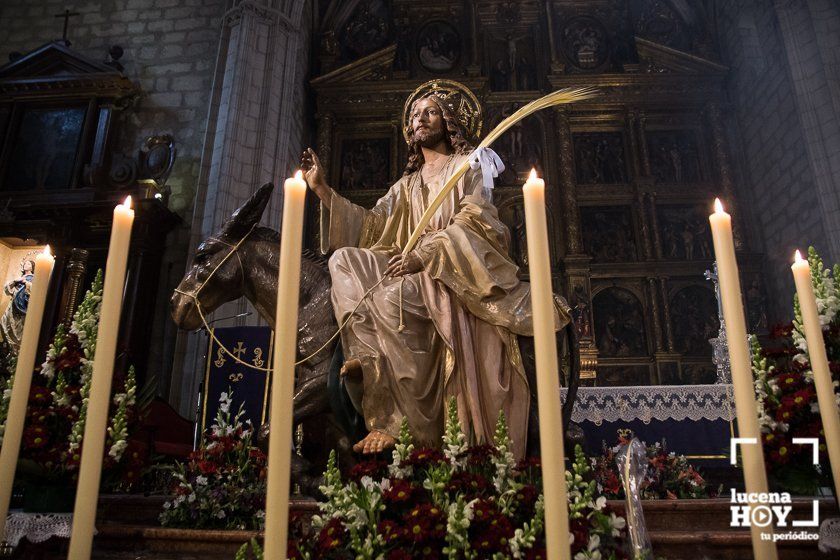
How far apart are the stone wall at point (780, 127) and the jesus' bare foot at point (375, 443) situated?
666cm

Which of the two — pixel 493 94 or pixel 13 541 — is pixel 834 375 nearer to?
pixel 13 541

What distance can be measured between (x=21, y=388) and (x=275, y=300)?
1913 millimetres

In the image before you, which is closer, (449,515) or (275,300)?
(449,515)

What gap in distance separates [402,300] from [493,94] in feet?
27.2

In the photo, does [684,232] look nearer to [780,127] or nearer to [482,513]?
[780,127]

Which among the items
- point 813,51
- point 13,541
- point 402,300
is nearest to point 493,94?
point 813,51

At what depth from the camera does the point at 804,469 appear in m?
2.22

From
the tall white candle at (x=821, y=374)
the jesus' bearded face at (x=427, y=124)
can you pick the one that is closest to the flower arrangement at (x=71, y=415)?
the jesus' bearded face at (x=427, y=124)

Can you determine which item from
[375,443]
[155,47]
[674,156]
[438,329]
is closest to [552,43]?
[674,156]

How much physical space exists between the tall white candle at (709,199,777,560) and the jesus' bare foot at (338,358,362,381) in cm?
160

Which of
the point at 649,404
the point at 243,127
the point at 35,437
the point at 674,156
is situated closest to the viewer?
the point at 35,437

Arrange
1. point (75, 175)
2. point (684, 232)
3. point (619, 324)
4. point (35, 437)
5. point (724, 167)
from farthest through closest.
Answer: point (684, 232)
point (724, 167)
point (619, 324)
point (75, 175)
point (35, 437)

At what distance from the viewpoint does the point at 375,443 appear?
7.57ft

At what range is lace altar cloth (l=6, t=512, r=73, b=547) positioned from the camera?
2188 mm
